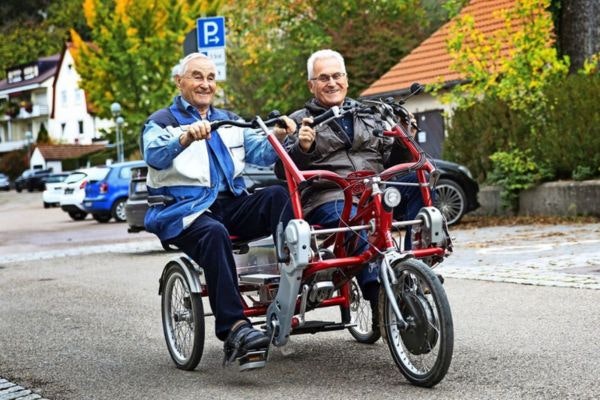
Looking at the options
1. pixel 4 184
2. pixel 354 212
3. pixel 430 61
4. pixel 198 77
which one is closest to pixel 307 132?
pixel 354 212

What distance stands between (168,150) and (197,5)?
5304 centimetres

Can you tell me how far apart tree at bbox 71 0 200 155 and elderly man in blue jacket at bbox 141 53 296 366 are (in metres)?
46.8

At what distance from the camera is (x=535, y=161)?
1847cm

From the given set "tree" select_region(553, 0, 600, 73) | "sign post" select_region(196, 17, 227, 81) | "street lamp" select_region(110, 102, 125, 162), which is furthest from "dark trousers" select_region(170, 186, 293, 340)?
"street lamp" select_region(110, 102, 125, 162)

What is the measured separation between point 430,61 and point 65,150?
62655 mm

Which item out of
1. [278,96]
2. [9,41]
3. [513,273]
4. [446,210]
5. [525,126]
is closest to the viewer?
[513,273]

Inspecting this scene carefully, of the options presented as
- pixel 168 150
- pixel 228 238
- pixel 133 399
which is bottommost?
pixel 133 399

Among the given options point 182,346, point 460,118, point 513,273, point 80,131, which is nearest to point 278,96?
point 460,118

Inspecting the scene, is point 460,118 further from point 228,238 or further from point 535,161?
point 228,238

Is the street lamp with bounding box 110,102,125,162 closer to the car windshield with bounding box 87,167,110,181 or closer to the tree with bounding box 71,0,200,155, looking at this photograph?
the tree with bounding box 71,0,200,155

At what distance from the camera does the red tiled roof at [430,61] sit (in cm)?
2948

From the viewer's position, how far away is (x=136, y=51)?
174ft

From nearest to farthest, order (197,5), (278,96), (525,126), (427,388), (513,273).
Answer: (427,388) → (513,273) → (525,126) → (278,96) → (197,5)

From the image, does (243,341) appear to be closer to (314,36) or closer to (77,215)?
(77,215)
